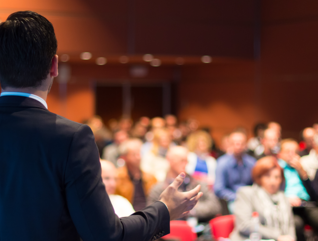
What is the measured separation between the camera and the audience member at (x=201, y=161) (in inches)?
247

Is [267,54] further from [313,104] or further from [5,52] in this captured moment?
[5,52]

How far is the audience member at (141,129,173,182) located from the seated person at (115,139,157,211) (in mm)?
373

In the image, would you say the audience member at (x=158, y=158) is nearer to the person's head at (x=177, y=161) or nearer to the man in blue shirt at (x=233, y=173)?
the man in blue shirt at (x=233, y=173)

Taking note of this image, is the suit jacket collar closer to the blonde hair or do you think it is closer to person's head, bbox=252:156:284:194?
person's head, bbox=252:156:284:194

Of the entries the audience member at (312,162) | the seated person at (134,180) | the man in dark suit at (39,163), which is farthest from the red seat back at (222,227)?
the man in dark suit at (39,163)

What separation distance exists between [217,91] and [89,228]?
1076cm

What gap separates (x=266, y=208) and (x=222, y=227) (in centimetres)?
54

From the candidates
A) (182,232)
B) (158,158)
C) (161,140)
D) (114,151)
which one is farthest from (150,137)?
(182,232)

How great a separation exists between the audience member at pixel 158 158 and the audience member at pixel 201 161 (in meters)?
0.42

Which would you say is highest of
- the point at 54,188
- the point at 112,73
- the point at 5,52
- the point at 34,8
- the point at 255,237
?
the point at 34,8

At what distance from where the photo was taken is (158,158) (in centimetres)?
624

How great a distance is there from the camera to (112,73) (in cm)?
1266

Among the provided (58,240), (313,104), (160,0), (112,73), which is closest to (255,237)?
(58,240)

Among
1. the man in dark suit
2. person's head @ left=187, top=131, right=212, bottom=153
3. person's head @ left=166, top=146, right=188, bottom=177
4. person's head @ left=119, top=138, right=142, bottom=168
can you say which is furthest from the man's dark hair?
person's head @ left=187, top=131, right=212, bottom=153
